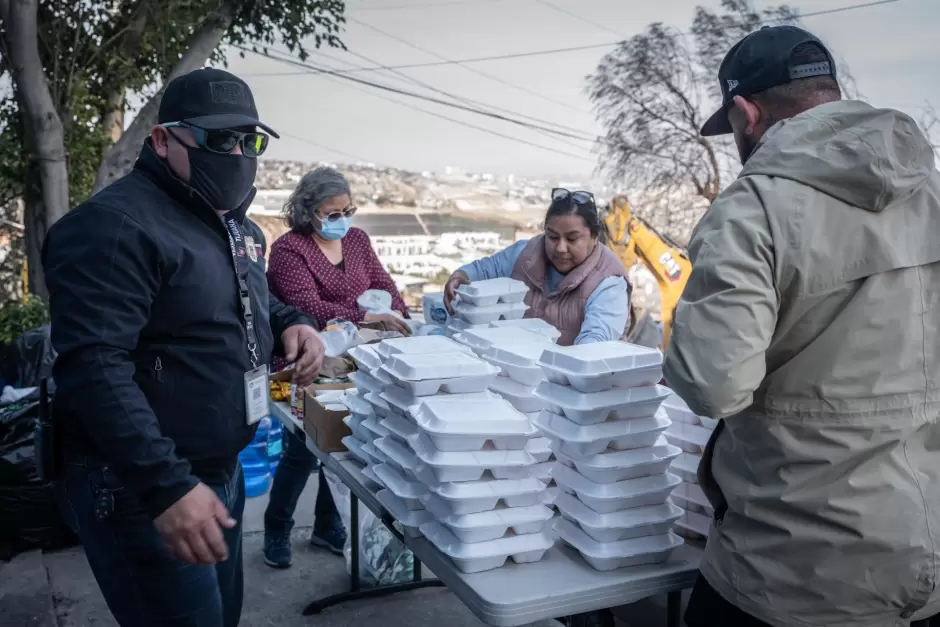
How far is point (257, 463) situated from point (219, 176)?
3.26 meters

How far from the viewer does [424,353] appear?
7.31ft

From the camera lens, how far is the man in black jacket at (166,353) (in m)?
1.60

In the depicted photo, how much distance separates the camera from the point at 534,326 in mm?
3033

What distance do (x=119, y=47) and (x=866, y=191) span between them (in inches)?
312

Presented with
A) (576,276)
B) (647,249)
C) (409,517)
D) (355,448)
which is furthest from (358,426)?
(647,249)

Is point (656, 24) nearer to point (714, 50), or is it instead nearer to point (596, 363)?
→ point (714, 50)

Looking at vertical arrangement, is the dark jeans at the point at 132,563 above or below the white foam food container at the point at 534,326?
below

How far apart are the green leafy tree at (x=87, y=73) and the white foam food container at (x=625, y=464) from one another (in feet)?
20.6

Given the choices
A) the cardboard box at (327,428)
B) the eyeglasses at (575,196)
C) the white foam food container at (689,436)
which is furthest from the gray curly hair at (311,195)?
the white foam food container at (689,436)

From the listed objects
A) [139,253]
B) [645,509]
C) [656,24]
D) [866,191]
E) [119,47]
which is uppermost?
[656,24]

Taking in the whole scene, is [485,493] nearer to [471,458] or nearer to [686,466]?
[471,458]

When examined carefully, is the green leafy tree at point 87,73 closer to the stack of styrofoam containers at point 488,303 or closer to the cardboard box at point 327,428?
the stack of styrofoam containers at point 488,303

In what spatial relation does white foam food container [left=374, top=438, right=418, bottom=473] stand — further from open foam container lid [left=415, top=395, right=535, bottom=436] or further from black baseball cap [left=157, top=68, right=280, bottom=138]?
black baseball cap [left=157, top=68, right=280, bottom=138]

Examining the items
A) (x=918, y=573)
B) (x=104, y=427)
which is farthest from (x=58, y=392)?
(x=918, y=573)
